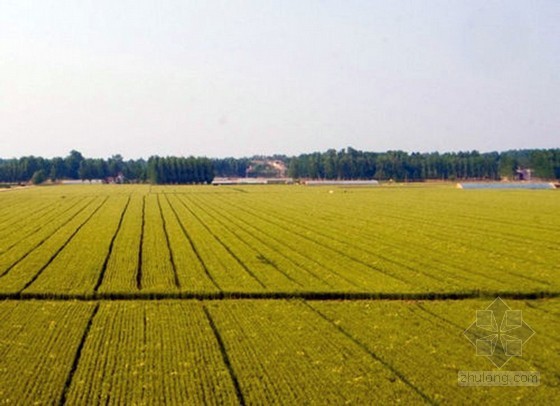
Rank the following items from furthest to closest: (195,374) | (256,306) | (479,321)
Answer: (256,306) < (479,321) < (195,374)

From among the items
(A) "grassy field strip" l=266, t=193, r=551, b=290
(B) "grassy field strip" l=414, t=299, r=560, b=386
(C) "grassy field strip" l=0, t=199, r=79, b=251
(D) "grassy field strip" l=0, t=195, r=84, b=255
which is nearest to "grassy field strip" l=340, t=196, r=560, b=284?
(A) "grassy field strip" l=266, t=193, r=551, b=290

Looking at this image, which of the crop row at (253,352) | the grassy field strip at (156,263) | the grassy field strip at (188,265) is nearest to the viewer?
the crop row at (253,352)

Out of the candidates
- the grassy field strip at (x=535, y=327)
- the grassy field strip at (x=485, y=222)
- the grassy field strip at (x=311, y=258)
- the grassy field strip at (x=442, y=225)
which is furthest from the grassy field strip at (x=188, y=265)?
the grassy field strip at (x=485, y=222)

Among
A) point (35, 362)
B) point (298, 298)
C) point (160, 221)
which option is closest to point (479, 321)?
point (298, 298)

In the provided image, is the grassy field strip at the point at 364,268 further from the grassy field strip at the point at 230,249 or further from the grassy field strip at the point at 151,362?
the grassy field strip at the point at 151,362

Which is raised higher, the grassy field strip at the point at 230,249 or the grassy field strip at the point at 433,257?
the grassy field strip at the point at 230,249

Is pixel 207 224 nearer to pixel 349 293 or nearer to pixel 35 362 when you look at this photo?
pixel 349 293

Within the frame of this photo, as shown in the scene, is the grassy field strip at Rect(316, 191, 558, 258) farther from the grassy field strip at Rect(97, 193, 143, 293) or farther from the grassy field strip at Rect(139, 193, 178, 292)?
the grassy field strip at Rect(97, 193, 143, 293)
